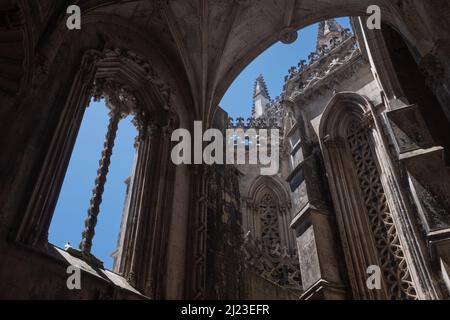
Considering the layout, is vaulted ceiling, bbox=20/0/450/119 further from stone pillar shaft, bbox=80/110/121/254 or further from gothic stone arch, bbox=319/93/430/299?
gothic stone arch, bbox=319/93/430/299

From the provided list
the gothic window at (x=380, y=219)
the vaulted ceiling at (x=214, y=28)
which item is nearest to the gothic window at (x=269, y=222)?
the gothic window at (x=380, y=219)

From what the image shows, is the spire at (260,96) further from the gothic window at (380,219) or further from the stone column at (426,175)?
the stone column at (426,175)

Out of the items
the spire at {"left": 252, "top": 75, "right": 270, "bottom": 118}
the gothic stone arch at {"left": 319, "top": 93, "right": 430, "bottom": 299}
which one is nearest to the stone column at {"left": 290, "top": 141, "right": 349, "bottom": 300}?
the gothic stone arch at {"left": 319, "top": 93, "right": 430, "bottom": 299}

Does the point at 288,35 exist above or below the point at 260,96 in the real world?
below

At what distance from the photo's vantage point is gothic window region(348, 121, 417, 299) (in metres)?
7.37

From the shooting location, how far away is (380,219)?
27.0ft

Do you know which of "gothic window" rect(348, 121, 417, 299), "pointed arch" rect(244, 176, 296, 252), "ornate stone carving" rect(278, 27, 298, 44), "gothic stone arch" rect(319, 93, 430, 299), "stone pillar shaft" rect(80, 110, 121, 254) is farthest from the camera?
"pointed arch" rect(244, 176, 296, 252)

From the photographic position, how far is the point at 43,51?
507cm

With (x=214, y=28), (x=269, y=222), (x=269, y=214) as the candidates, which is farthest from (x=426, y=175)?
(x=269, y=214)

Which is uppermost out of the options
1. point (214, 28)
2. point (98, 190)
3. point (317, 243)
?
point (214, 28)

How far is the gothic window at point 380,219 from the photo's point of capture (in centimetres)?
737

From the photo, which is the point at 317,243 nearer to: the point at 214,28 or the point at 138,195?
the point at 138,195

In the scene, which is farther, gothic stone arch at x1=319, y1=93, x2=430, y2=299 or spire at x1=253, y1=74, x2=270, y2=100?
spire at x1=253, y1=74, x2=270, y2=100
